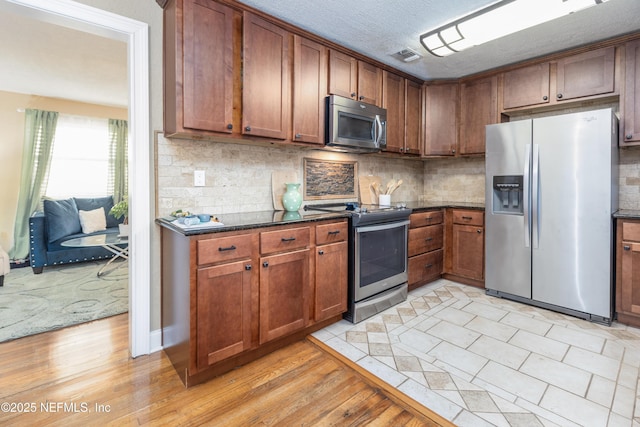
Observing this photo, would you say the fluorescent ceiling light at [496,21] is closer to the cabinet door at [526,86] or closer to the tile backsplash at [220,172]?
the cabinet door at [526,86]

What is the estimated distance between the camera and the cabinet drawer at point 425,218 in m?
3.27

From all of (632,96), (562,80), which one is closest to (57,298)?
(562,80)

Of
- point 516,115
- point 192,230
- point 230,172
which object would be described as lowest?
point 192,230

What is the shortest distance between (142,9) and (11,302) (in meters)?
3.04

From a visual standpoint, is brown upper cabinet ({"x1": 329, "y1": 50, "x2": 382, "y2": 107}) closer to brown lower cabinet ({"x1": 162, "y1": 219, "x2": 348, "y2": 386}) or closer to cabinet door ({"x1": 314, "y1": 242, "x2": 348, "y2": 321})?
brown lower cabinet ({"x1": 162, "y1": 219, "x2": 348, "y2": 386})

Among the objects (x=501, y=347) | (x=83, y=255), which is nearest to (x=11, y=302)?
(x=83, y=255)

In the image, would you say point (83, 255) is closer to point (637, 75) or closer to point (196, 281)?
point (196, 281)

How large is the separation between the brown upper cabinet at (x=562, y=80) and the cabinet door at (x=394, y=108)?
43.7 inches

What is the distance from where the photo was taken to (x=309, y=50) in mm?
2553

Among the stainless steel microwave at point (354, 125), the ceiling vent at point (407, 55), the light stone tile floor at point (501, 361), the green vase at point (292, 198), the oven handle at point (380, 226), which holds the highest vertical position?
the ceiling vent at point (407, 55)

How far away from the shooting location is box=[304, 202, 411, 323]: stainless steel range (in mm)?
2566

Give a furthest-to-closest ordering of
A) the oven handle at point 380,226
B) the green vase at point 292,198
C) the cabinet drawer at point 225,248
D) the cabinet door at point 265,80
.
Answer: the green vase at point 292,198, the oven handle at point 380,226, the cabinet door at point 265,80, the cabinet drawer at point 225,248

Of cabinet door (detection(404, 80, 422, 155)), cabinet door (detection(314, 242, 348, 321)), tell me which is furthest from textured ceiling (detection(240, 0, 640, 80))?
cabinet door (detection(314, 242, 348, 321))

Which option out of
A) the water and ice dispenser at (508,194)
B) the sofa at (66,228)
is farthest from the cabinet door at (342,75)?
the sofa at (66,228)
